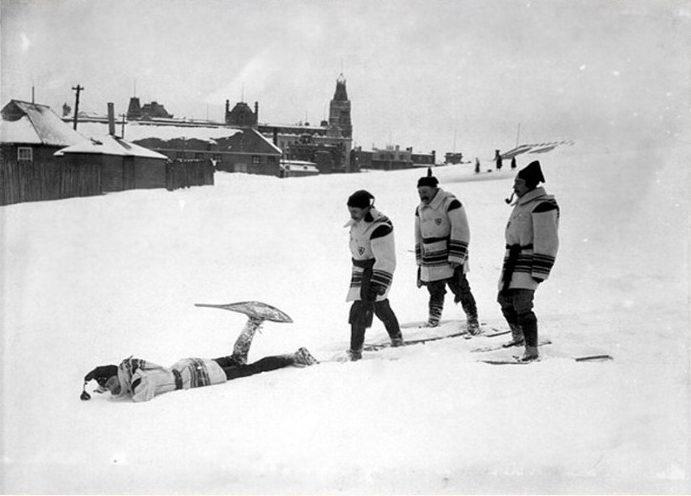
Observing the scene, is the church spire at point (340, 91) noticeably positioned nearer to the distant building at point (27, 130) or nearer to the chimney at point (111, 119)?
the chimney at point (111, 119)

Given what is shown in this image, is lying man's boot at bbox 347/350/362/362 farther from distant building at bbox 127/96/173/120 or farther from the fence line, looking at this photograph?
distant building at bbox 127/96/173/120

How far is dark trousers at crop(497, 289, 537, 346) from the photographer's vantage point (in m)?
3.27

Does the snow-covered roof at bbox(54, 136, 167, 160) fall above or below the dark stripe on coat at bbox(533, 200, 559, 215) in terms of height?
above

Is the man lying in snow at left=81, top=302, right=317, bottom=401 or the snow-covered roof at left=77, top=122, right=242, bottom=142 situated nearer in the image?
the man lying in snow at left=81, top=302, right=317, bottom=401

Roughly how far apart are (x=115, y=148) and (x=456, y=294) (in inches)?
115

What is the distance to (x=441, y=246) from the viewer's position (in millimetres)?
4105

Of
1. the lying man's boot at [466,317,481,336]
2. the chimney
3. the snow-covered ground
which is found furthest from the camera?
the chimney

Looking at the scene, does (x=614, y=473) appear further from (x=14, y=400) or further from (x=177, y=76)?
(x=177, y=76)

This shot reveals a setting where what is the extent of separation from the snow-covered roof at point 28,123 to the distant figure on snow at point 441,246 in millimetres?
2580

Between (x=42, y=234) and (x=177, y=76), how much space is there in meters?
1.44

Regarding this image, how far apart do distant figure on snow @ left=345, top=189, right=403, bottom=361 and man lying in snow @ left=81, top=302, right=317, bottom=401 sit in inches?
14.4

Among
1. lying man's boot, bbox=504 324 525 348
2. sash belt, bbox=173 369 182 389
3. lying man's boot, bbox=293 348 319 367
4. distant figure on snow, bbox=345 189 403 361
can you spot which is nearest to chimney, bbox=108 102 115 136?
distant figure on snow, bbox=345 189 403 361

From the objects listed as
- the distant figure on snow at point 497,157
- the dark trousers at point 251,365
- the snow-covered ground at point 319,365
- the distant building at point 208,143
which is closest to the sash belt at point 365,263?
the snow-covered ground at point 319,365

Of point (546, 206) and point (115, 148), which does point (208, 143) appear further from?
point (546, 206)
